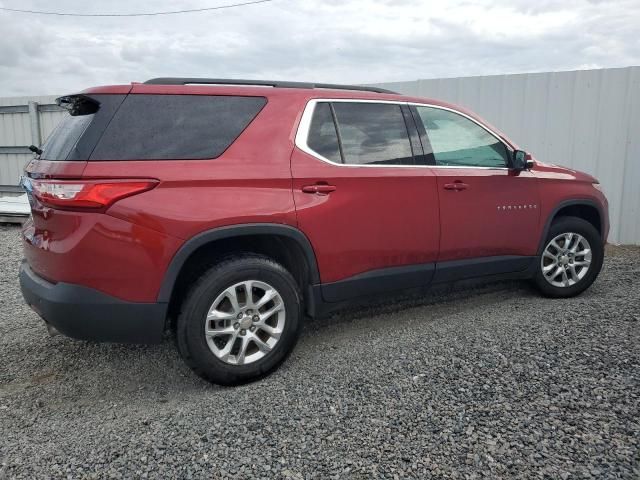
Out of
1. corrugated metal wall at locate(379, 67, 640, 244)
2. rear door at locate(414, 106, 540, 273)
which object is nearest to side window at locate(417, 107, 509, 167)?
rear door at locate(414, 106, 540, 273)

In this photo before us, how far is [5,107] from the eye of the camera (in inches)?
424

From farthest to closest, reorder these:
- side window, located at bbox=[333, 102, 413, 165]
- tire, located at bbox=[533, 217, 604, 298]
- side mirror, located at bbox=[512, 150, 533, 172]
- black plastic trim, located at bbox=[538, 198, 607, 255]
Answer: tire, located at bbox=[533, 217, 604, 298]
black plastic trim, located at bbox=[538, 198, 607, 255]
side mirror, located at bbox=[512, 150, 533, 172]
side window, located at bbox=[333, 102, 413, 165]

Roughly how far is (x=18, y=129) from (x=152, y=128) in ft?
32.8

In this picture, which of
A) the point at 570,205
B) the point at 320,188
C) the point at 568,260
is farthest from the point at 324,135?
the point at 568,260

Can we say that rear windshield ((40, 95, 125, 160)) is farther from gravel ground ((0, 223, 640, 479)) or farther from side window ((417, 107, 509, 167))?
side window ((417, 107, 509, 167))

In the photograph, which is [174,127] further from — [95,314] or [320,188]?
[95,314]

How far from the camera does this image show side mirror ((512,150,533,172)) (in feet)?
13.1

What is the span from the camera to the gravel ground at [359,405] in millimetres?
2174

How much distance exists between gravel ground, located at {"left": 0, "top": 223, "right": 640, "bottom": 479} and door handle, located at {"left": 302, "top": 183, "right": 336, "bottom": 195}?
1.11m

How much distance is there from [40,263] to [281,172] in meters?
1.43

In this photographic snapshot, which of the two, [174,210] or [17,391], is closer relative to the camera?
[174,210]

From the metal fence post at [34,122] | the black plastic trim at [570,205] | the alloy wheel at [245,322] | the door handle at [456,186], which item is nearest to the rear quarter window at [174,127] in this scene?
the alloy wheel at [245,322]

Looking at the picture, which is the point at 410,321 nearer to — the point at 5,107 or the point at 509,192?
the point at 509,192

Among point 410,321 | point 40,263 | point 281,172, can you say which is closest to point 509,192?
point 410,321
